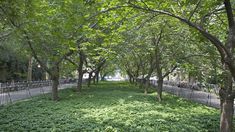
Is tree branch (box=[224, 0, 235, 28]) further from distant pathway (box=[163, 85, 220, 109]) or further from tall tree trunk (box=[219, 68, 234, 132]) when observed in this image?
→ distant pathway (box=[163, 85, 220, 109])

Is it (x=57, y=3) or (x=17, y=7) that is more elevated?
(x=57, y=3)

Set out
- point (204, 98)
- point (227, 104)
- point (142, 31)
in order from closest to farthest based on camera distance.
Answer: point (227, 104) → point (142, 31) → point (204, 98)

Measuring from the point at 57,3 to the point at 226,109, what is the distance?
316 inches

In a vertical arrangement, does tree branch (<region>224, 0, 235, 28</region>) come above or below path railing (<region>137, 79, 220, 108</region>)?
above

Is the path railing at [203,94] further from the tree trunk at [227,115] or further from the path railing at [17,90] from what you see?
the path railing at [17,90]

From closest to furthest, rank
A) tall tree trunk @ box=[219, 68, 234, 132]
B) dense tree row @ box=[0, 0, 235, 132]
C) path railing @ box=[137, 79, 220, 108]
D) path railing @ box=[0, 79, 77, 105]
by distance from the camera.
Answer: dense tree row @ box=[0, 0, 235, 132] < tall tree trunk @ box=[219, 68, 234, 132] < path railing @ box=[137, 79, 220, 108] < path railing @ box=[0, 79, 77, 105]

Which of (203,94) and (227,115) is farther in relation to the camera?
(203,94)

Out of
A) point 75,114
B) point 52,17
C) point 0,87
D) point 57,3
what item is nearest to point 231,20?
point 75,114

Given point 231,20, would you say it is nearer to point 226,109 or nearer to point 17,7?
point 226,109

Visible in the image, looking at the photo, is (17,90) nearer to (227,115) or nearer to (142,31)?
(142,31)

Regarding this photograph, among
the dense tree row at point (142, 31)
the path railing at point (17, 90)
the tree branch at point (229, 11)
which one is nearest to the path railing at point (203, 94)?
the dense tree row at point (142, 31)

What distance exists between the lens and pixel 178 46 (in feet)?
46.9

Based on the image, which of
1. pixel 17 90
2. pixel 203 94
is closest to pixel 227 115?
pixel 17 90

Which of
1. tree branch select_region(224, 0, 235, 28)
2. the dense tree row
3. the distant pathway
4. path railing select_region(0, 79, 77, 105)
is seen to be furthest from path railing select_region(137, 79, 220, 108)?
path railing select_region(0, 79, 77, 105)
